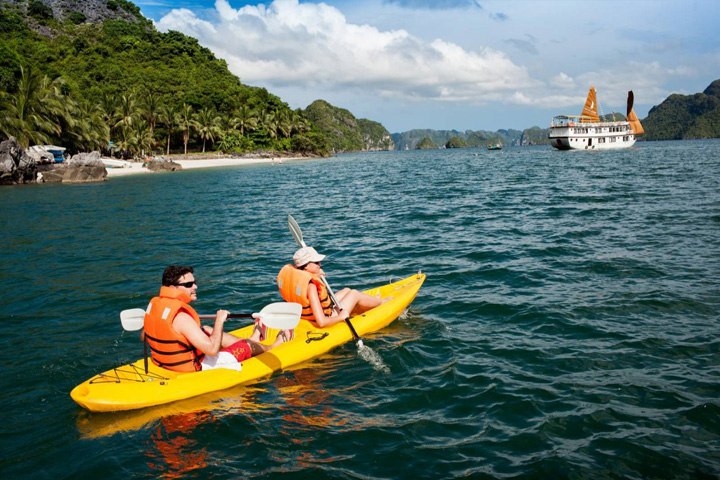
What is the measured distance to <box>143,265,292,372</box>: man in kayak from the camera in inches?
203

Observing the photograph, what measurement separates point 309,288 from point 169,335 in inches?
80.3

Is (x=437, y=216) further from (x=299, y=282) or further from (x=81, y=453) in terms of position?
(x=81, y=453)

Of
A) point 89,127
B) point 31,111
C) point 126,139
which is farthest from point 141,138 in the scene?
point 31,111

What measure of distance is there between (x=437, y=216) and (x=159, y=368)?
551 inches

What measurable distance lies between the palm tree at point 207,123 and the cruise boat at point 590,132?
2099 inches

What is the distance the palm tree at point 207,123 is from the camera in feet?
243

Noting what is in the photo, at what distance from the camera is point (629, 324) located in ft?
24.0

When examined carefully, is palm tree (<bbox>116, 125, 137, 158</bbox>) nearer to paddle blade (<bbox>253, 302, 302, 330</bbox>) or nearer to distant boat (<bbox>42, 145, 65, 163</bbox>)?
distant boat (<bbox>42, 145, 65, 163</bbox>)

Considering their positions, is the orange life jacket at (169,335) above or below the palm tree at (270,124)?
below

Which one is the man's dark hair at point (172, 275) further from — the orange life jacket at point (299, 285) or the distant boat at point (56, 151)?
the distant boat at point (56, 151)

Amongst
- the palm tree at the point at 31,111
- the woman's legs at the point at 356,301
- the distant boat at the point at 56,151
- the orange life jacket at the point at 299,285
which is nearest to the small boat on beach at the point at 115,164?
the distant boat at the point at 56,151

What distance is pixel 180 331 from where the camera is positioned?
5250mm

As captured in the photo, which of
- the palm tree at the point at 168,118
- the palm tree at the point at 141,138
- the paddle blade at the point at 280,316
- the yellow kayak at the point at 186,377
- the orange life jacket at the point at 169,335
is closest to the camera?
the orange life jacket at the point at 169,335

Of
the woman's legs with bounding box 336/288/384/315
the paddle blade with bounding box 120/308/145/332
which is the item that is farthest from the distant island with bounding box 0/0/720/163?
the woman's legs with bounding box 336/288/384/315
